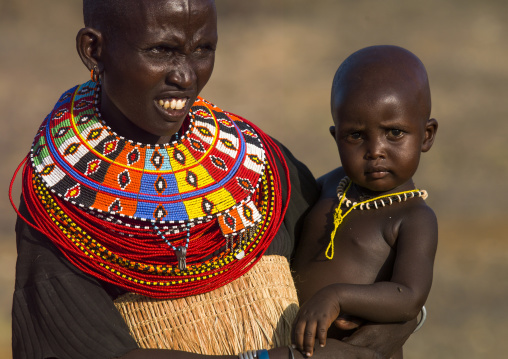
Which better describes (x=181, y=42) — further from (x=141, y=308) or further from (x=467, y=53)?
(x=467, y=53)

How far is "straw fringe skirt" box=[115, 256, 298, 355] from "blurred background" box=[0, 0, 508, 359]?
3648 millimetres

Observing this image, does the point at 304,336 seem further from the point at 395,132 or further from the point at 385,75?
the point at 385,75

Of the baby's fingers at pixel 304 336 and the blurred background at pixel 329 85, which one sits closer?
the baby's fingers at pixel 304 336

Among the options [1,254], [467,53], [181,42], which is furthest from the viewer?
[467,53]

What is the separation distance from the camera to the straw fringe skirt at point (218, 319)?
9.08 feet

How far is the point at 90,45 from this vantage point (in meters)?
2.69

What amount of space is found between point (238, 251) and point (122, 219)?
0.41m

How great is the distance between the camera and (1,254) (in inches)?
286

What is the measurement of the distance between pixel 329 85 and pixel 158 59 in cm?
693

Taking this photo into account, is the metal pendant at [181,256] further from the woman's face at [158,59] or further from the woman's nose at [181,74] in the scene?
the woman's nose at [181,74]

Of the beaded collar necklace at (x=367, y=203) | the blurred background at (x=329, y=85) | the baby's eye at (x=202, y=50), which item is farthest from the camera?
the blurred background at (x=329, y=85)

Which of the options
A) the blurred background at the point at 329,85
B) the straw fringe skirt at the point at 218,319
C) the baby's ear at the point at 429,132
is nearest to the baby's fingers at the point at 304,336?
the straw fringe skirt at the point at 218,319

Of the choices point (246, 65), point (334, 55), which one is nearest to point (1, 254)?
point (246, 65)

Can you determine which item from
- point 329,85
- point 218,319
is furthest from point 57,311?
point 329,85
